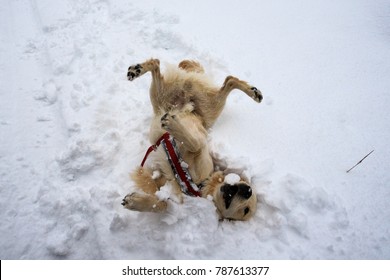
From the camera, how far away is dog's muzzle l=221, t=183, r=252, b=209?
2.35m

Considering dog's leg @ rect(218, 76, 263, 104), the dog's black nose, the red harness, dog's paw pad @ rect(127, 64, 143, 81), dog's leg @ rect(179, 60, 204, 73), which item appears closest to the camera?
the dog's black nose

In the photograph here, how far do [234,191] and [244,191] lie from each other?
9cm

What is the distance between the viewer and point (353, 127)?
10.5 feet

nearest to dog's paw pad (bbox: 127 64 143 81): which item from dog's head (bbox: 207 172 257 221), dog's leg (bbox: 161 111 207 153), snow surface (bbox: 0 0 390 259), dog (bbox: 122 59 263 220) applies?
dog (bbox: 122 59 263 220)

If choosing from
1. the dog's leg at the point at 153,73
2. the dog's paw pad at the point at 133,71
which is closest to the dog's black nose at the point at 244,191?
the dog's leg at the point at 153,73

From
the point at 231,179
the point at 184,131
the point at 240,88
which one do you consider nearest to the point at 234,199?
the point at 231,179

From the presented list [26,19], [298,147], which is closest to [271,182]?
[298,147]

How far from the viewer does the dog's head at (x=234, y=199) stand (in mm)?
2369

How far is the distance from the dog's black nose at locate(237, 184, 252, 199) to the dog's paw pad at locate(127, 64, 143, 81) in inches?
57.2

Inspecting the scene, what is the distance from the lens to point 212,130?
3.24 m

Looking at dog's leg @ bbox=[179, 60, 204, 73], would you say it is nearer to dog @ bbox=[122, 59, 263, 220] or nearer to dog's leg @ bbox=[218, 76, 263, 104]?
dog @ bbox=[122, 59, 263, 220]

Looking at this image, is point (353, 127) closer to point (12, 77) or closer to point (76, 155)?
point (76, 155)

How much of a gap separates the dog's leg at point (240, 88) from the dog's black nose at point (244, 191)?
Answer: 1.01 m

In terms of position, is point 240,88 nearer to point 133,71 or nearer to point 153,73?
point 153,73
